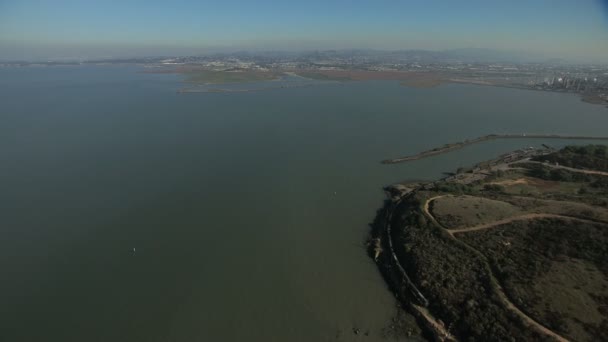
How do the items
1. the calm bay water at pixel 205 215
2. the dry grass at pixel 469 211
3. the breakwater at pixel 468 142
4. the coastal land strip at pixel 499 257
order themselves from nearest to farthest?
the coastal land strip at pixel 499 257, the calm bay water at pixel 205 215, the dry grass at pixel 469 211, the breakwater at pixel 468 142

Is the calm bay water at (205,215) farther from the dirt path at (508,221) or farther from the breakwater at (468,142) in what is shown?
the dirt path at (508,221)

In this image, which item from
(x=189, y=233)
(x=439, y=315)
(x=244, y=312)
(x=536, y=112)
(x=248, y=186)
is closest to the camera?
(x=439, y=315)

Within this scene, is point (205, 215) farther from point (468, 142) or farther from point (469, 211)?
point (468, 142)

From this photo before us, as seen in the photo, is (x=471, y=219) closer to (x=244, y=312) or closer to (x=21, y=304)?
(x=244, y=312)

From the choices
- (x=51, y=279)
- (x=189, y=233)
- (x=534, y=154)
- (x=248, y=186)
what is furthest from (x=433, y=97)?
(x=51, y=279)

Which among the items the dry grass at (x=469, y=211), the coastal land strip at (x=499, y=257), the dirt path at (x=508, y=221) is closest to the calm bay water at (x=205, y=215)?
the coastal land strip at (x=499, y=257)
